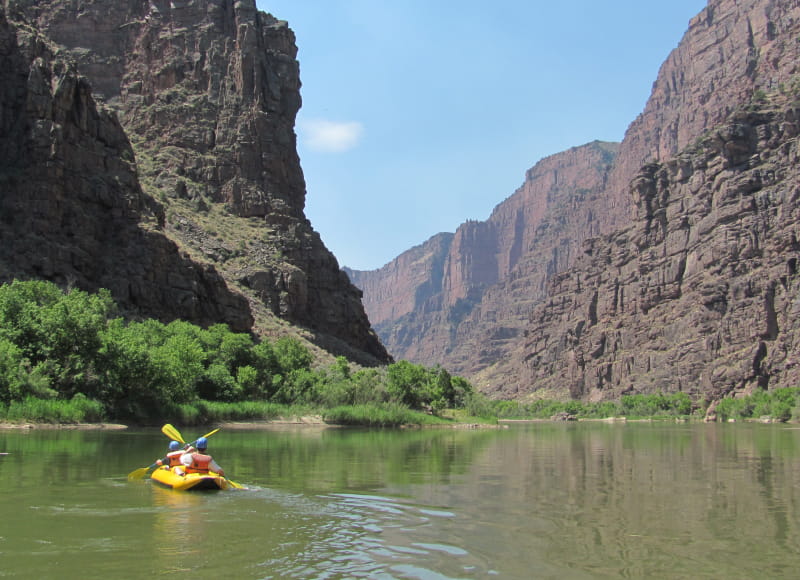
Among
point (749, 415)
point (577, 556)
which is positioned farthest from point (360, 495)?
point (749, 415)

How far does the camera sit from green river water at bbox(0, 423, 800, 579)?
12164mm

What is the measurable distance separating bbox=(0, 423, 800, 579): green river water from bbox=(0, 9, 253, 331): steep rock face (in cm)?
5209

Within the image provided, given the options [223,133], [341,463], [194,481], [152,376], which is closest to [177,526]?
[194,481]

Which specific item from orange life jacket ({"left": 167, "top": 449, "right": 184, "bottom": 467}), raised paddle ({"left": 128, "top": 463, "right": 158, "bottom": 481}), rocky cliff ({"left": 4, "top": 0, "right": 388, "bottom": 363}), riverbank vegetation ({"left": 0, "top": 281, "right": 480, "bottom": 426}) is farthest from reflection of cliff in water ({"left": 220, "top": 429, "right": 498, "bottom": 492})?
rocky cliff ({"left": 4, "top": 0, "right": 388, "bottom": 363})

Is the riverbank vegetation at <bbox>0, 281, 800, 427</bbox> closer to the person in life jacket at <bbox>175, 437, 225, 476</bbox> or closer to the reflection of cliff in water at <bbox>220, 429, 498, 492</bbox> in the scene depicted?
the reflection of cliff in water at <bbox>220, 429, 498, 492</bbox>

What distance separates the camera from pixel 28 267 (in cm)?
7094

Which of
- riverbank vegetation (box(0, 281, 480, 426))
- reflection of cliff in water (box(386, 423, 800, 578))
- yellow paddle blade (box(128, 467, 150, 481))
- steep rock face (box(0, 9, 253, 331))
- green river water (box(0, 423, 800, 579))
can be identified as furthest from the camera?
steep rock face (box(0, 9, 253, 331))

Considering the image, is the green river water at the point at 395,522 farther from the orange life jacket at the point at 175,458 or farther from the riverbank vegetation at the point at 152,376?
the riverbank vegetation at the point at 152,376

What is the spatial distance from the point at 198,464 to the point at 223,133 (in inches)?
4632

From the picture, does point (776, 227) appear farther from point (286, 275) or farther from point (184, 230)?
point (184, 230)

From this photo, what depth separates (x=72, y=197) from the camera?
79.8m

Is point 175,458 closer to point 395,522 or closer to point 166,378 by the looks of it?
point 395,522

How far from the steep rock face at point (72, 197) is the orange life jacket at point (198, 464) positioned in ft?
193

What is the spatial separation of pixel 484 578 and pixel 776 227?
20014cm
